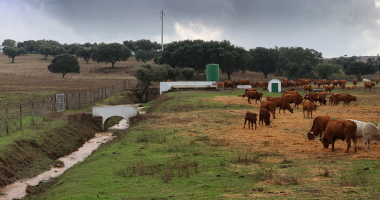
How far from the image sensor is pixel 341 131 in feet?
50.7

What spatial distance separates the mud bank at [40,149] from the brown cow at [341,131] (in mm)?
15308

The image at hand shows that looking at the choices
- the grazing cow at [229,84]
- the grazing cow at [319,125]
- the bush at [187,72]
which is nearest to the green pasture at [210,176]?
the grazing cow at [319,125]

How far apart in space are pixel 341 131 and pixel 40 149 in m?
17.9

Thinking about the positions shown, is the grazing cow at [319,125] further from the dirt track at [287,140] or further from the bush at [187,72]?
the bush at [187,72]

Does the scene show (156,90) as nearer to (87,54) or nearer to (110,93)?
(110,93)

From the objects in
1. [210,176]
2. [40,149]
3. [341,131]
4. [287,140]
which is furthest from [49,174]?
[341,131]

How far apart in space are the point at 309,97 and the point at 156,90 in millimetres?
35226

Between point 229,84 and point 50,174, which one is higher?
point 229,84

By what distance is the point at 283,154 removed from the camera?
16.2 metres

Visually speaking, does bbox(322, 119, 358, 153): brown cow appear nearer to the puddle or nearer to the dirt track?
the dirt track

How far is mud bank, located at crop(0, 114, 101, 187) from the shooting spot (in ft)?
61.4

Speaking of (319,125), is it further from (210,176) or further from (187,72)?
(187,72)

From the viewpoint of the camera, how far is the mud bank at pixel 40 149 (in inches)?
736

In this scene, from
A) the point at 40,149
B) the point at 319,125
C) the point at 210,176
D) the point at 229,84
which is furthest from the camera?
the point at 229,84
